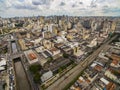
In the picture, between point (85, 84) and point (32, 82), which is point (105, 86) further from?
point (32, 82)

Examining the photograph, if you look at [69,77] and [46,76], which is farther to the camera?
[69,77]

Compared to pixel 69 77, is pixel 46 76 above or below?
above

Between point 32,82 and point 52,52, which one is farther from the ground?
point 52,52

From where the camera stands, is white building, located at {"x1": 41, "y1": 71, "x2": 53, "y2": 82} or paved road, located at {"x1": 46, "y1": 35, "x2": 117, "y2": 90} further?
white building, located at {"x1": 41, "y1": 71, "x2": 53, "y2": 82}

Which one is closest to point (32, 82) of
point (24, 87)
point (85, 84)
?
point (24, 87)

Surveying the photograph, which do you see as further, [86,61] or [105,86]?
[86,61]

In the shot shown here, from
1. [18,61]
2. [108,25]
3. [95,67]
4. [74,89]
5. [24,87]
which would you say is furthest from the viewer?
[108,25]

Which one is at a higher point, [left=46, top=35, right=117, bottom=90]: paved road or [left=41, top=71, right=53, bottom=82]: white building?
[left=41, top=71, right=53, bottom=82]: white building

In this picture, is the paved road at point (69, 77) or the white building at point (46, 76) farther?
the white building at point (46, 76)

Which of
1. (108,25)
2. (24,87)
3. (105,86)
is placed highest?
(108,25)

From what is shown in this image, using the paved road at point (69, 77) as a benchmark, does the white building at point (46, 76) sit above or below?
above

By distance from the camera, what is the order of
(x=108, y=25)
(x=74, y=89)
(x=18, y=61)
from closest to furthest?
(x=74, y=89) < (x=18, y=61) < (x=108, y=25)
